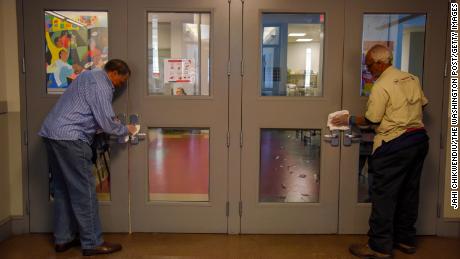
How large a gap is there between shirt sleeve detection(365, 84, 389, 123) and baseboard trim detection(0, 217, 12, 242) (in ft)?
9.52

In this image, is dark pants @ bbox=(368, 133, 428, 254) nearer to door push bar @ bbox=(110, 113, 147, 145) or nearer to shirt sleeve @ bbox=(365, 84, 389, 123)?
shirt sleeve @ bbox=(365, 84, 389, 123)

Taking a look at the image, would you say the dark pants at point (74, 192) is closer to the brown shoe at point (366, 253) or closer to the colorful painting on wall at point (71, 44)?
the colorful painting on wall at point (71, 44)

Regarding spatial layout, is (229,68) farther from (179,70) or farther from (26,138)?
(26,138)

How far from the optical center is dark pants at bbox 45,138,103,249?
9.89 feet

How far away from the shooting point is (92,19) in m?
3.40

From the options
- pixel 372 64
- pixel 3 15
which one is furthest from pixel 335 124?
pixel 3 15

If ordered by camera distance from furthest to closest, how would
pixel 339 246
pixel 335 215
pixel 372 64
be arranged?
Answer: pixel 335 215, pixel 339 246, pixel 372 64

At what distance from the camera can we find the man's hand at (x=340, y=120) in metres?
3.40

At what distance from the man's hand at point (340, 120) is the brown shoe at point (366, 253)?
36.8 inches

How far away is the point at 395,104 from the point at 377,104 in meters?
0.12

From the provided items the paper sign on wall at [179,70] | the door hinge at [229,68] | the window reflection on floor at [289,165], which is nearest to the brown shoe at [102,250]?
the window reflection on floor at [289,165]

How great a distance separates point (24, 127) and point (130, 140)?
2.79 feet

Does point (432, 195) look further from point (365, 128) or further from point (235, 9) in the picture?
point (235, 9)

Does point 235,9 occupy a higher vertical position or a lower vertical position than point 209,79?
higher
